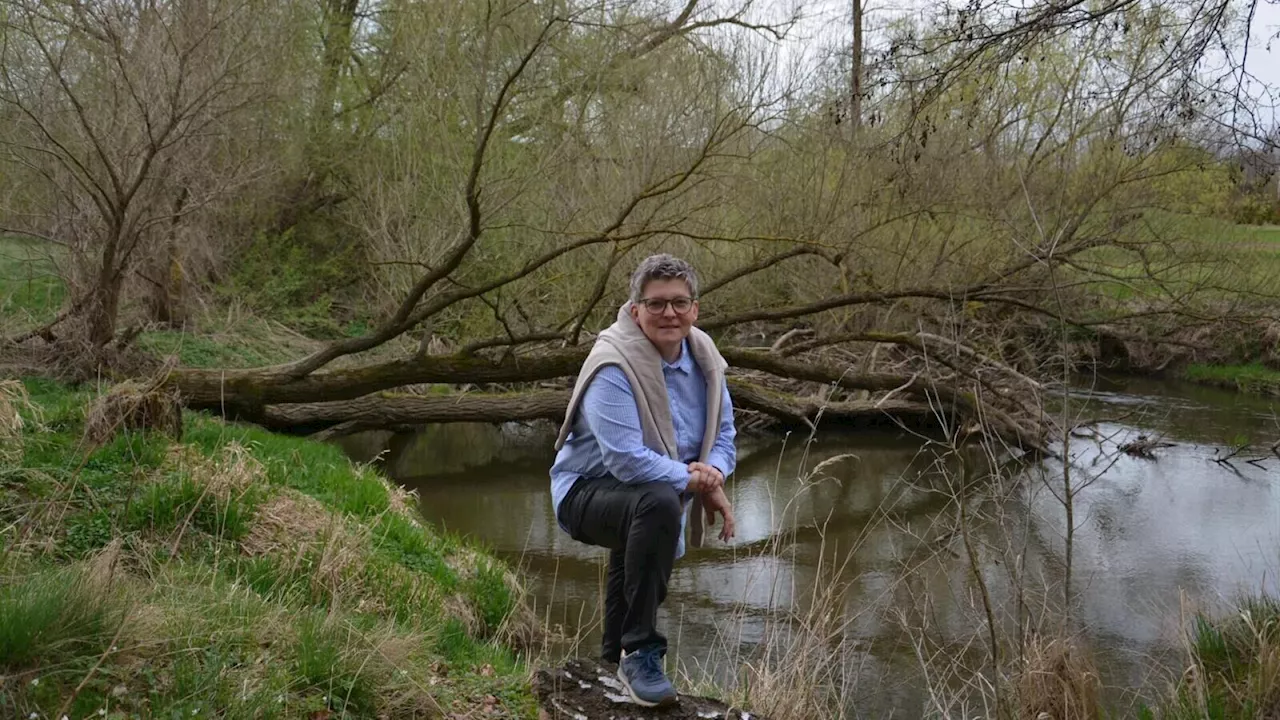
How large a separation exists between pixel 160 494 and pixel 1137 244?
983 cm

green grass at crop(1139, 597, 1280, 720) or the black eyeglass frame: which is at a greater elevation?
the black eyeglass frame

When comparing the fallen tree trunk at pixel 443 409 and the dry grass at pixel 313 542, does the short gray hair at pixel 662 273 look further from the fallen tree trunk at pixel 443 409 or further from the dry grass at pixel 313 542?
the fallen tree trunk at pixel 443 409

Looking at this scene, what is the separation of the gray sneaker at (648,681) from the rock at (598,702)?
0.04 meters

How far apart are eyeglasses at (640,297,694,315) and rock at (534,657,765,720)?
4.23 feet

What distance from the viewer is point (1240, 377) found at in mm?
16562

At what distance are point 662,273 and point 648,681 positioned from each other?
1348 mm

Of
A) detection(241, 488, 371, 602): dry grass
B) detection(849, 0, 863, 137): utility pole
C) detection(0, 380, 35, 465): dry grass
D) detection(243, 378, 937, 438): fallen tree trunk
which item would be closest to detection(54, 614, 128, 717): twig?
detection(241, 488, 371, 602): dry grass

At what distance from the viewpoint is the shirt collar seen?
143 inches

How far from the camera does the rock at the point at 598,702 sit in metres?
3.49

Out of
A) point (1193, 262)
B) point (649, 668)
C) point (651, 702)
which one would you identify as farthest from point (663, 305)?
point (1193, 262)

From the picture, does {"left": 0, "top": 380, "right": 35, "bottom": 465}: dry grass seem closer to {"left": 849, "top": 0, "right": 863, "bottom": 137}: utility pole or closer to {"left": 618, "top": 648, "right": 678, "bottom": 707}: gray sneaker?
{"left": 618, "top": 648, "right": 678, "bottom": 707}: gray sneaker

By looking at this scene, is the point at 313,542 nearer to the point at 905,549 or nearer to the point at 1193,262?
the point at 905,549

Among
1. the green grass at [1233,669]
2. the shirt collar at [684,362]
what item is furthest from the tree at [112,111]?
the green grass at [1233,669]

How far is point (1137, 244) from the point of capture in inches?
439
